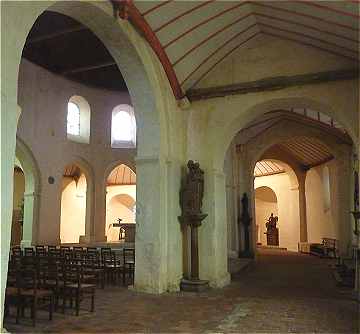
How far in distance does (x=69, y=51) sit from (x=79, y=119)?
3.75 meters

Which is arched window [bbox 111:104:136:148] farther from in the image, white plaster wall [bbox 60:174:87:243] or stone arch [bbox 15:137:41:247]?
stone arch [bbox 15:137:41:247]

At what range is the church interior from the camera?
645 cm

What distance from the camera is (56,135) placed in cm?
1712

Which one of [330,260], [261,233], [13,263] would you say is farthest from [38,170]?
[261,233]

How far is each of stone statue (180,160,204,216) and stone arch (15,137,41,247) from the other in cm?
837

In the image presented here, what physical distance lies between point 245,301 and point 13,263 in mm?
4783

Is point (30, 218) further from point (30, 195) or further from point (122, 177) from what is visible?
point (122, 177)

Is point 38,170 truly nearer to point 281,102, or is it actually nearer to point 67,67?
point 67,67

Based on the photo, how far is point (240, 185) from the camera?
17.6m

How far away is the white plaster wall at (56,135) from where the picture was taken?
630 inches

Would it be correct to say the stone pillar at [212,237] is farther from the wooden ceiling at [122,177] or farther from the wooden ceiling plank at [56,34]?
the wooden ceiling at [122,177]

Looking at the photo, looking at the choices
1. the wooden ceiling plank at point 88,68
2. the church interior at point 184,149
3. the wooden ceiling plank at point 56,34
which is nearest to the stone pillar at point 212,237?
the church interior at point 184,149

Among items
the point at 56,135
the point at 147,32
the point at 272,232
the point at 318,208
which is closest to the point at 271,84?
the point at 147,32

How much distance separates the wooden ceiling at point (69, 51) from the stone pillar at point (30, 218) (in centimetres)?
547
